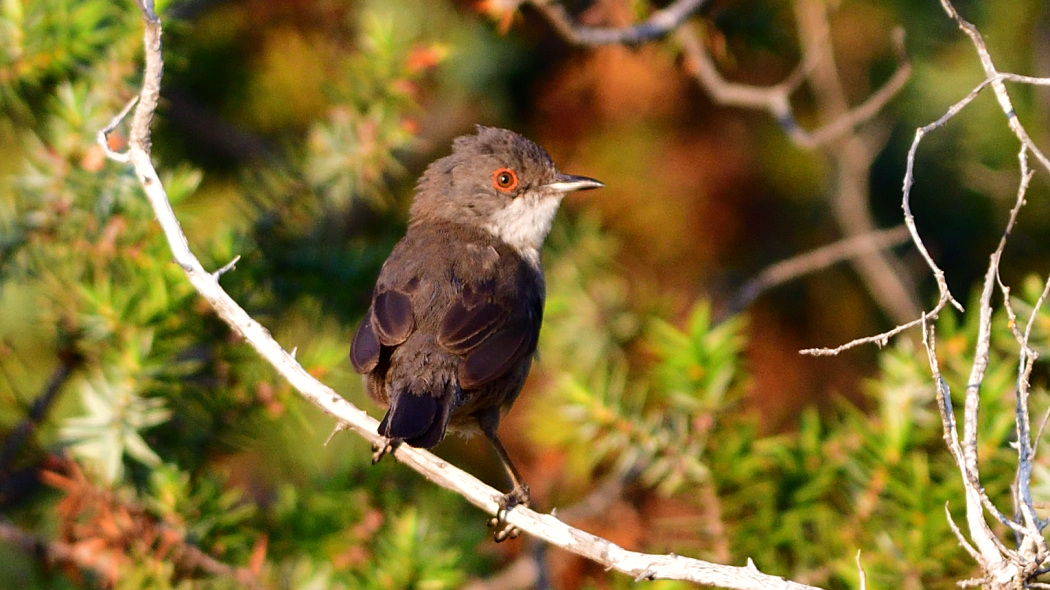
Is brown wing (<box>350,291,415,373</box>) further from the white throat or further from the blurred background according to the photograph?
the white throat

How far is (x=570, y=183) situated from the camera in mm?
4590

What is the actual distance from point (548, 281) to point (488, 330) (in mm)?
1224

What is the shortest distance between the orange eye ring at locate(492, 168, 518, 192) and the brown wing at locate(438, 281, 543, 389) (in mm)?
722

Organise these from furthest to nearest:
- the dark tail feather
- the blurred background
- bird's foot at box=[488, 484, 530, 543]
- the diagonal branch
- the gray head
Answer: the gray head, the blurred background, bird's foot at box=[488, 484, 530, 543], the dark tail feather, the diagonal branch

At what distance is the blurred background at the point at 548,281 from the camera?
3.75 metres

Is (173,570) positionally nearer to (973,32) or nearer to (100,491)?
(100,491)

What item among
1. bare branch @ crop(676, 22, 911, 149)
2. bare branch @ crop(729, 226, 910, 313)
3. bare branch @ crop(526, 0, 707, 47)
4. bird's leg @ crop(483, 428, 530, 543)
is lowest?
bird's leg @ crop(483, 428, 530, 543)

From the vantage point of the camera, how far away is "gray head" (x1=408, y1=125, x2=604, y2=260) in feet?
15.2

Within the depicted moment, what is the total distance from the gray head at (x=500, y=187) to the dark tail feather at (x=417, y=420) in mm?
1239

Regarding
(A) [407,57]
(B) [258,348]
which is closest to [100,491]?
(B) [258,348]

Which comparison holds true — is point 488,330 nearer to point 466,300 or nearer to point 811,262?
point 466,300

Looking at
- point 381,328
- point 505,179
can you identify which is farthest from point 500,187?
point 381,328

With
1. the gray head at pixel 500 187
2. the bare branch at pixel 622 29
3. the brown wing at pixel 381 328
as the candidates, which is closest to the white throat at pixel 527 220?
the gray head at pixel 500 187

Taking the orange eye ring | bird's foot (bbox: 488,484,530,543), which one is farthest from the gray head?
bird's foot (bbox: 488,484,530,543)
